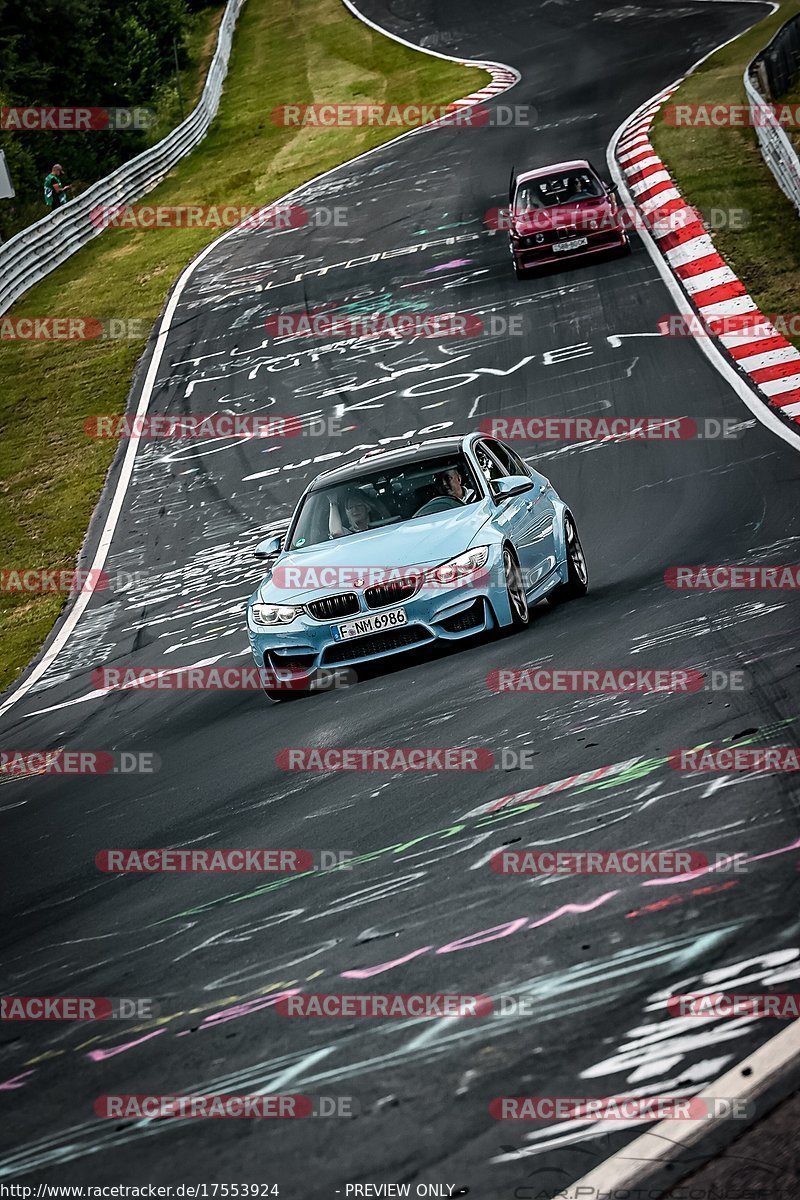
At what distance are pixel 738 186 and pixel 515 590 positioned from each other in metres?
17.8

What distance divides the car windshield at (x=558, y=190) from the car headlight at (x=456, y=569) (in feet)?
52.0

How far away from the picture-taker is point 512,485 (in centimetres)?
1083

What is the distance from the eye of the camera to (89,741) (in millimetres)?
11297

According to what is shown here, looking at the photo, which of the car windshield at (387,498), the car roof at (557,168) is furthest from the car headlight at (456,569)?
the car roof at (557,168)

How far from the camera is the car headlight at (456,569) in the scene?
392 inches

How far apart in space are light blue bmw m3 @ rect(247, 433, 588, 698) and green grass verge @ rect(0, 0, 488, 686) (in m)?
5.53

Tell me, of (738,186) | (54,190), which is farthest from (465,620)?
(54,190)

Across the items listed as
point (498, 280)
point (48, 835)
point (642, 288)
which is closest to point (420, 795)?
point (48, 835)

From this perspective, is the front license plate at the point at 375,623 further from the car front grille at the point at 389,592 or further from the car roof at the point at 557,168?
the car roof at the point at 557,168

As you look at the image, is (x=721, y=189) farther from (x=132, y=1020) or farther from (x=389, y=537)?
(x=132, y=1020)

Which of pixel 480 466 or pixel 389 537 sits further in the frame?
pixel 480 466

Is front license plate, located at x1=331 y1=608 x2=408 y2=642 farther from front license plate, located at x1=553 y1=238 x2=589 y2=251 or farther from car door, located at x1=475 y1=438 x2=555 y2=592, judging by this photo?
front license plate, located at x1=553 y1=238 x2=589 y2=251

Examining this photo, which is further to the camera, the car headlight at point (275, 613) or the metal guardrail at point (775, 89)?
the metal guardrail at point (775, 89)

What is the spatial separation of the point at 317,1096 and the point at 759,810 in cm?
217
